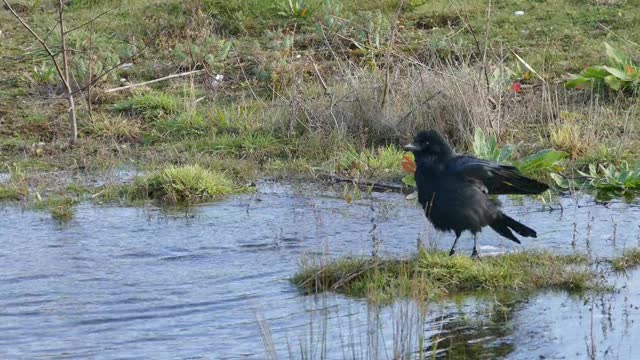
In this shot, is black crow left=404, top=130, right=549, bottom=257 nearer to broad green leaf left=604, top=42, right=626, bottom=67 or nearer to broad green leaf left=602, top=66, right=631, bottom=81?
broad green leaf left=602, top=66, right=631, bottom=81

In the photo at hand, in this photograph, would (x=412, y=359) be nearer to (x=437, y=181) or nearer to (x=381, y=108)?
(x=437, y=181)

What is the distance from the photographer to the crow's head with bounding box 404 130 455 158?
24.3 feet

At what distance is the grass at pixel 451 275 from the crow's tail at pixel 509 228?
45 centimetres

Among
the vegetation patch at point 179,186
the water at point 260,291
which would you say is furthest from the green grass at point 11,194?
the vegetation patch at point 179,186

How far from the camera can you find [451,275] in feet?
22.4

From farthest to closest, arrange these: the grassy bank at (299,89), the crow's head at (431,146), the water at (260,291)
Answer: the grassy bank at (299,89) → the crow's head at (431,146) → the water at (260,291)

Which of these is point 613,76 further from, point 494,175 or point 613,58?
point 494,175

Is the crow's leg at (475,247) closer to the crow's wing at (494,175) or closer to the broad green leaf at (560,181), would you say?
the crow's wing at (494,175)

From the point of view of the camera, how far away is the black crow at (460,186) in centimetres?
729

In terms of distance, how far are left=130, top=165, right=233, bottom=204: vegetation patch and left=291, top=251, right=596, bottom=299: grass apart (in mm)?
2236

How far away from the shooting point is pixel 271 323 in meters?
6.24

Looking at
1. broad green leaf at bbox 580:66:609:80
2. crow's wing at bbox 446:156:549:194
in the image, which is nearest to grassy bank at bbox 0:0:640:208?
broad green leaf at bbox 580:66:609:80

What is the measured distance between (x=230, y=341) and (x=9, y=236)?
270 cm

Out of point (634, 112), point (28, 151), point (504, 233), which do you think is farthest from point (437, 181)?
point (28, 151)
